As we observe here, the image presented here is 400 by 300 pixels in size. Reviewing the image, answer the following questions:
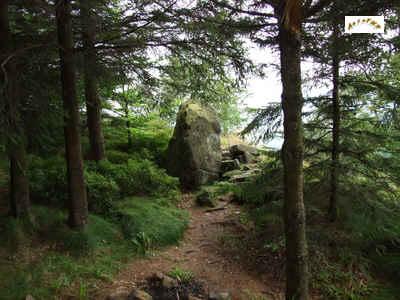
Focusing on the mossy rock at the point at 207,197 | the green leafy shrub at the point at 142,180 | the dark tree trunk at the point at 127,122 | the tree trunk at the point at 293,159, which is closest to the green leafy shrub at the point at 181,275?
the tree trunk at the point at 293,159

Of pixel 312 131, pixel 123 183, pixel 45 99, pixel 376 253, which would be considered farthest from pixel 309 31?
pixel 123 183

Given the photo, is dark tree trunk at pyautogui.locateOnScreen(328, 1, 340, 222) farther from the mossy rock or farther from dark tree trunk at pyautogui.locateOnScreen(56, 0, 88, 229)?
dark tree trunk at pyautogui.locateOnScreen(56, 0, 88, 229)

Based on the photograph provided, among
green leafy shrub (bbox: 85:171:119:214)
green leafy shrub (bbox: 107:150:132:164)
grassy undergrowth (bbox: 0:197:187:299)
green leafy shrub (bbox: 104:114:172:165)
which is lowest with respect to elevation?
grassy undergrowth (bbox: 0:197:187:299)

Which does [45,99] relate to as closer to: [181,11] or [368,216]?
[181,11]

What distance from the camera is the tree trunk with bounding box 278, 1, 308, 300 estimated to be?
384cm

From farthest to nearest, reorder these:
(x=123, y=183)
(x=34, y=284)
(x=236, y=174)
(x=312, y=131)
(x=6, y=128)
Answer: (x=236, y=174) → (x=123, y=183) → (x=312, y=131) → (x=34, y=284) → (x=6, y=128)

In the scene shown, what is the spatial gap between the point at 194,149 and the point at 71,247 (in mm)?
5329

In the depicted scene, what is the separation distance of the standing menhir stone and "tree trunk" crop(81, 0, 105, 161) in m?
2.58

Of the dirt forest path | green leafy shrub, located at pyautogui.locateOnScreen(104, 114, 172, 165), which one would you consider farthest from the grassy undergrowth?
green leafy shrub, located at pyautogui.locateOnScreen(104, 114, 172, 165)

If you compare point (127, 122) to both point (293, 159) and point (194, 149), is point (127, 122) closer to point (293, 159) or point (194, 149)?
point (194, 149)

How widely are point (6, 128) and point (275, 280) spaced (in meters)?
4.88

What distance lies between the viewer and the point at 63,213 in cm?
584

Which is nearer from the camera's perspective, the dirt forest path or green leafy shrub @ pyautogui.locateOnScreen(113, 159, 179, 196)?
the dirt forest path

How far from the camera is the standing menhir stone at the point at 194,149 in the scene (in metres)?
9.65
